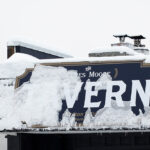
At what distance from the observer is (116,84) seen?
21.2 m

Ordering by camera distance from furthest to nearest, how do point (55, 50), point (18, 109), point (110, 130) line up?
point (55, 50) < point (18, 109) < point (110, 130)

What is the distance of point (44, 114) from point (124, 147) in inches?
133

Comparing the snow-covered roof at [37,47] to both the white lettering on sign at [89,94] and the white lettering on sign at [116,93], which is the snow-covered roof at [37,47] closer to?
the white lettering on sign at [89,94]

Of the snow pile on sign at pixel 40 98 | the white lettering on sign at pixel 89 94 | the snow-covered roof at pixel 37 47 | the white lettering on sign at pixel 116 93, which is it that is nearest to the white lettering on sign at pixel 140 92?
the white lettering on sign at pixel 116 93

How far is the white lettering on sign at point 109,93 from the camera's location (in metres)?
20.8

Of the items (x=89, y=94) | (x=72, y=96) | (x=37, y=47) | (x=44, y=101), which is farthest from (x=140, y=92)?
(x=37, y=47)

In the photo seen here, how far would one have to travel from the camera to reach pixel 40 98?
22141 millimetres

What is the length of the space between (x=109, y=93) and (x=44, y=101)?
101 inches

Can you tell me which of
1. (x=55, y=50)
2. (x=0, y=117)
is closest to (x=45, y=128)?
(x=0, y=117)

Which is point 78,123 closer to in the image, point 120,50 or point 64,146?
point 64,146

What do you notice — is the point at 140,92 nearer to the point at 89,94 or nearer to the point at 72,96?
the point at 89,94

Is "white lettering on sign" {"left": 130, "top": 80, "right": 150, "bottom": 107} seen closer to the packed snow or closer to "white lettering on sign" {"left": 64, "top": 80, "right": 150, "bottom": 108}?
"white lettering on sign" {"left": 64, "top": 80, "right": 150, "bottom": 108}

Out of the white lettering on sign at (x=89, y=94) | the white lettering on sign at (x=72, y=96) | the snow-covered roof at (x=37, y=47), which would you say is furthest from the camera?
the snow-covered roof at (x=37, y=47)

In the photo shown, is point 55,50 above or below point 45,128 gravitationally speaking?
above
